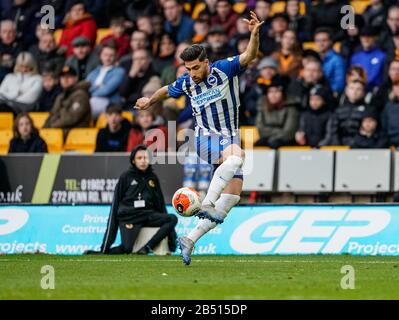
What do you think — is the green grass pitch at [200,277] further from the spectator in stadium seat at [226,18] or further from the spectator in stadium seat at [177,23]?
the spectator in stadium seat at [177,23]

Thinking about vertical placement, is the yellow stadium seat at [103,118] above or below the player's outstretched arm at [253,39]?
below

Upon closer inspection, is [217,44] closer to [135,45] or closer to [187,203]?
[135,45]

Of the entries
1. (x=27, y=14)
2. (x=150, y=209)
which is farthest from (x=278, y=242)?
(x=27, y=14)

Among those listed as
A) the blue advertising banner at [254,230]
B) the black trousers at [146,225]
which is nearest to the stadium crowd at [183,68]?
the blue advertising banner at [254,230]

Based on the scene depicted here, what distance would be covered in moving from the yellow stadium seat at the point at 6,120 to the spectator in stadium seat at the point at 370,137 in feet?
25.3

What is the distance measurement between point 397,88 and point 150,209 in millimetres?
5371

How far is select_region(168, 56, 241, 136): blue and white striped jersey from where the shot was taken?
14000 millimetres

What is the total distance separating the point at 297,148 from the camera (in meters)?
20.3

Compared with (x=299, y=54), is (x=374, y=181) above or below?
below

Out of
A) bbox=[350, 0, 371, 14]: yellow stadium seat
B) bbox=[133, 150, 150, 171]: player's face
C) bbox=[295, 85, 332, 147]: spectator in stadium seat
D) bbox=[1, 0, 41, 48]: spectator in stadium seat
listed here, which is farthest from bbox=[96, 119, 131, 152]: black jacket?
bbox=[1, 0, 41, 48]: spectator in stadium seat

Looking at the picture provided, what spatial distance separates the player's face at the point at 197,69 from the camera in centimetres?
1374

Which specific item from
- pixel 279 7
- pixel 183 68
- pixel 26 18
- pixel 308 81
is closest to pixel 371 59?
pixel 308 81

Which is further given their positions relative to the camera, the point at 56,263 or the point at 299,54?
the point at 299,54
